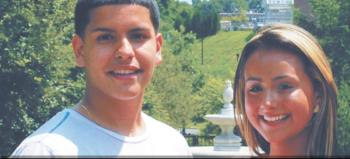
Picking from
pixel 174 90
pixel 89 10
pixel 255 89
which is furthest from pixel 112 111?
pixel 174 90

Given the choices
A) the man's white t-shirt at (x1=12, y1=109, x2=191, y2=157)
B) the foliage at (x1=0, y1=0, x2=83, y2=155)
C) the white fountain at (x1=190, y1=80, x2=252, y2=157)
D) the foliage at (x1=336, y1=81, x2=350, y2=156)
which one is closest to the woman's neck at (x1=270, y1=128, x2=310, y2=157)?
the man's white t-shirt at (x1=12, y1=109, x2=191, y2=157)

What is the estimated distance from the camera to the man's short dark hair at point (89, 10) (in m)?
3.00

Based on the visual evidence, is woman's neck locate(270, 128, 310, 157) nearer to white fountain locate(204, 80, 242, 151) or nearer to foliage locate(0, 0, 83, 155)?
foliage locate(0, 0, 83, 155)

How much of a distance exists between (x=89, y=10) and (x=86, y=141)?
49cm

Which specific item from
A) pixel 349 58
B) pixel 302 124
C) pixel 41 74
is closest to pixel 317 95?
pixel 302 124

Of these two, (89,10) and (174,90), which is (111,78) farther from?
(174,90)

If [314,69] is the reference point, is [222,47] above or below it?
below

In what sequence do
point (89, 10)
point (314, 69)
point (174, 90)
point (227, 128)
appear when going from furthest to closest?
point (174, 90)
point (227, 128)
point (89, 10)
point (314, 69)

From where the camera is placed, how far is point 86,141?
9.51ft

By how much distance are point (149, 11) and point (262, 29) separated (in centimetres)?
45

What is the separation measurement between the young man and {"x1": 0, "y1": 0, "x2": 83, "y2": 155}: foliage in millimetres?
11841

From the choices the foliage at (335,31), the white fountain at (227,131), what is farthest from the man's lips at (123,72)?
the foliage at (335,31)

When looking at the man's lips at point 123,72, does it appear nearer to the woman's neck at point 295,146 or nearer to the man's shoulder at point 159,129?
the man's shoulder at point 159,129

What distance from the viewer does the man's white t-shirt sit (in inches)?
109
